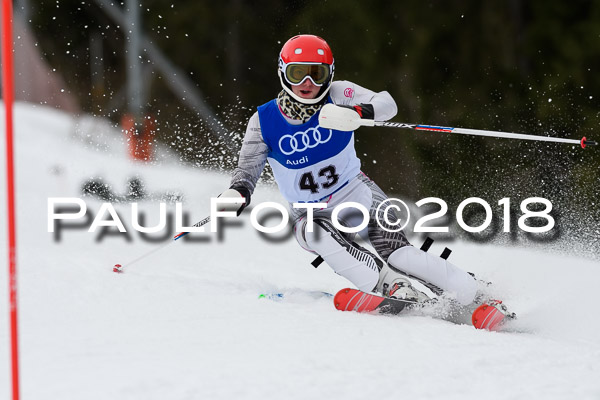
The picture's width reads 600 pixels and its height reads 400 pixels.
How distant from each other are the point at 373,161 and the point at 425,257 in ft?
30.0

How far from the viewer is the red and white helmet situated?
4.11 meters

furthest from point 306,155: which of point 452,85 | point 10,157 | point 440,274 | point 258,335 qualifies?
point 452,85

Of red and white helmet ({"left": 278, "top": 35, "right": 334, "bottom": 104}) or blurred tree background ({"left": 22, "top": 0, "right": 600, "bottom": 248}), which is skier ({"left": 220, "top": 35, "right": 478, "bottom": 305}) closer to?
red and white helmet ({"left": 278, "top": 35, "right": 334, "bottom": 104})

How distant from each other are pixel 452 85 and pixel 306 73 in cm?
790

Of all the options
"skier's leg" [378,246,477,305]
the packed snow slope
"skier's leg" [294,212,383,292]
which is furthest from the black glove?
the packed snow slope

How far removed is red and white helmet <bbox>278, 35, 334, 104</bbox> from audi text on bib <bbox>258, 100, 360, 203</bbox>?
16cm

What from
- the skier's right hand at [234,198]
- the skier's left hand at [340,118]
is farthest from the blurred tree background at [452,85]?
the skier's right hand at [234,198]

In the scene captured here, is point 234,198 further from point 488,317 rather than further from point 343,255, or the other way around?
point 488,317

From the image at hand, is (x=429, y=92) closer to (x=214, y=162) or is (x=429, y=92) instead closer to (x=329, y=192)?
(x=214, y=162)

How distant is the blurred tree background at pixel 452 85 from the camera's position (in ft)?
29.3

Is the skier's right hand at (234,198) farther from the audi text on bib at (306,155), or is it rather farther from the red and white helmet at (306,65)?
the red and white helmet at (306,65)

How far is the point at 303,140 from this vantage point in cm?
420

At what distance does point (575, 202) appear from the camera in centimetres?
818

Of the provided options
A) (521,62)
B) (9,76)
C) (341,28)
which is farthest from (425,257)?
(341,28)
